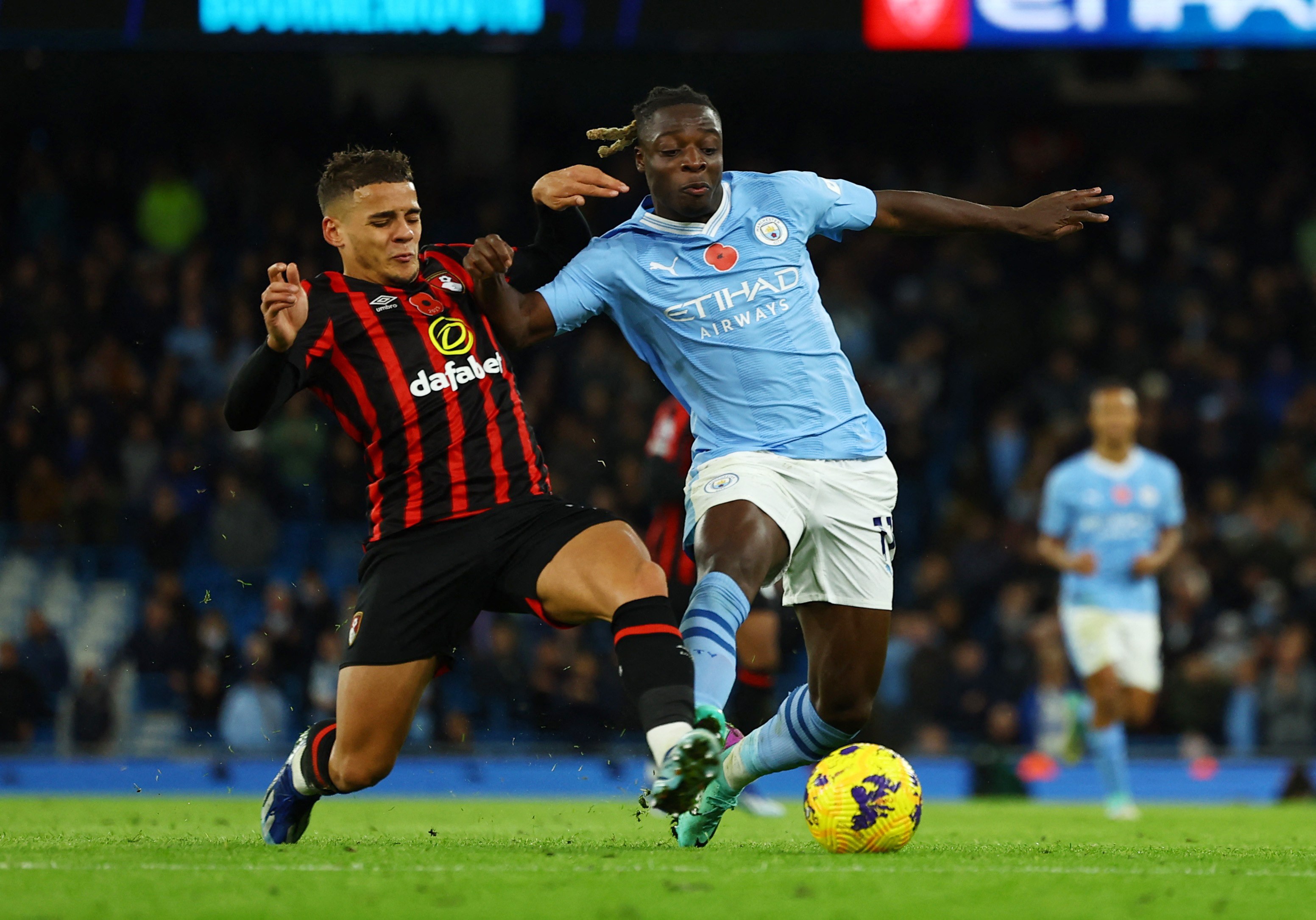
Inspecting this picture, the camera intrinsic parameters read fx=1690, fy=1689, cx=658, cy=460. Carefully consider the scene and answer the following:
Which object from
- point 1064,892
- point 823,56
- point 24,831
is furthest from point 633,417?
point 1064,892

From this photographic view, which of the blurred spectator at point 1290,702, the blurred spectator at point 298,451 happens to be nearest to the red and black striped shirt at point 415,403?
the blurred spectator at point 298,451

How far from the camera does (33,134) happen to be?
15.2m

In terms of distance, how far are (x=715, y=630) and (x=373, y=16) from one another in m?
7.14

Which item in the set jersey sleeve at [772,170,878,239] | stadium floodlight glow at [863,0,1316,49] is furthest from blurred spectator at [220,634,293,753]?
jersey sleeve at [772,170,878,239]

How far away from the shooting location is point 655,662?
15.1ft

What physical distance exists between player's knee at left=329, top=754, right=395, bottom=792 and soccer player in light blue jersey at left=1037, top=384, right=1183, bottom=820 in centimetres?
545

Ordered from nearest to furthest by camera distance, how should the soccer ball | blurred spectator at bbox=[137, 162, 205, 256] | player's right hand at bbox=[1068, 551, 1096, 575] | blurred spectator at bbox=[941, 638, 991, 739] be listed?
1. the soccer ball
2. player's right hand at bbox=[1068, 551, 1096, 575]
3. blurred spectator at bbox=[941, 638, 991, 739]
4. blurred spectator at bbox=[137, 162, 205, 256]

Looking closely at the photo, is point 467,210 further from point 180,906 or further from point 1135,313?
point 180,906

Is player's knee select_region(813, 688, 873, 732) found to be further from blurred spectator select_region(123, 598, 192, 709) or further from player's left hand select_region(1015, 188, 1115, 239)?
blurred spectator select_region(123, 598, 192, 709)

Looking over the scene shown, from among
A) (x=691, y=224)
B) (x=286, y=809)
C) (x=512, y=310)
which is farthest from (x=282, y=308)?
(x=286, y=809)

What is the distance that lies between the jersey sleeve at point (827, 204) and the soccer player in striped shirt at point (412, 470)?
64cm

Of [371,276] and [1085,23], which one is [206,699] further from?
[1085,23]

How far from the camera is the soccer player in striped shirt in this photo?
16.1 ft

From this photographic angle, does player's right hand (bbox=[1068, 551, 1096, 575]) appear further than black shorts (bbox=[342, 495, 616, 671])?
Yes
